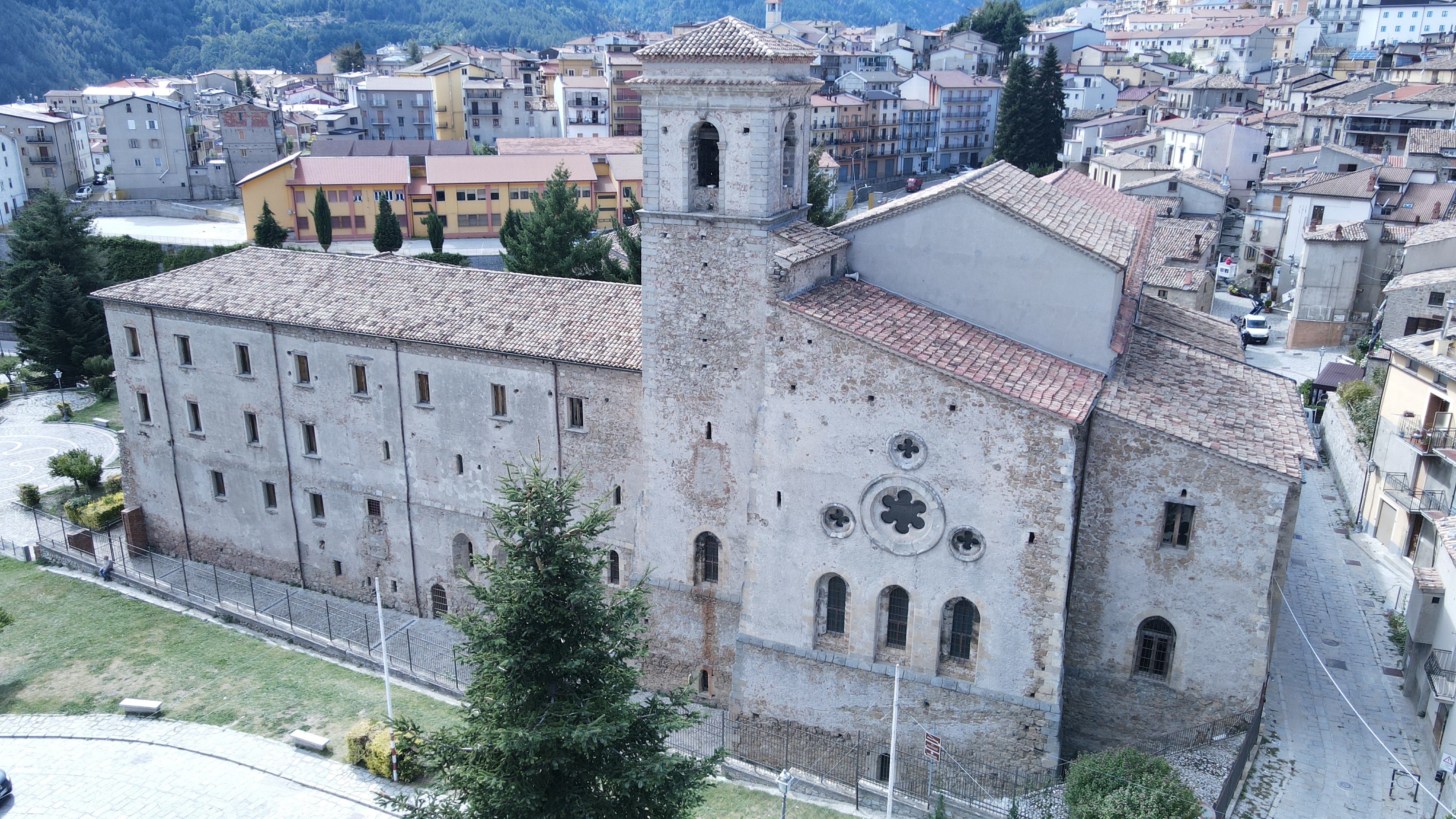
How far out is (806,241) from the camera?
82.0 feet

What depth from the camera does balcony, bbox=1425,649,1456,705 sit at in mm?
23938

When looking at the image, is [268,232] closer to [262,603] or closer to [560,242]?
[560,242]

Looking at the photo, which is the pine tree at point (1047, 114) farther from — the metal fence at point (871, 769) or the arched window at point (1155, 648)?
the metal fence at point (871, 769)

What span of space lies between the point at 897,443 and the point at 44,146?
104 metres

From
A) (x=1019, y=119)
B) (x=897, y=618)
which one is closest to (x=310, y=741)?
(x=897, y=618)

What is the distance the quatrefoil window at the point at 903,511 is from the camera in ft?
77.7

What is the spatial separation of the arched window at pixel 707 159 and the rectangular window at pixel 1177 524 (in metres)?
13.4

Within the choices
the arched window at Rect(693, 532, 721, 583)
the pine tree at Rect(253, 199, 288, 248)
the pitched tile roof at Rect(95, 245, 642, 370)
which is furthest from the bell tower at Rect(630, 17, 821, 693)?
the pine tree at Rect(253, 199, 288, 248)

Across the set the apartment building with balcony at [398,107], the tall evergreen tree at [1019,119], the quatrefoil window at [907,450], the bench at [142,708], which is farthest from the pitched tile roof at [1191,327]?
the apartment building with balcony at [398,107]

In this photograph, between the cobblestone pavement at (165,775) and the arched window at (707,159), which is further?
the arched window at (707,159)

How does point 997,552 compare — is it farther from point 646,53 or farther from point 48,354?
point 48,354

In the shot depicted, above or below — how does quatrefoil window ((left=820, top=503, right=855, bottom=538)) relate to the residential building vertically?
below

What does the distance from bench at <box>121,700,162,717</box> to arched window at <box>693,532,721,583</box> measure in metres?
15.9

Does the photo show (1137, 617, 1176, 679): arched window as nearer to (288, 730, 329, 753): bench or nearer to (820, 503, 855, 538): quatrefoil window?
(820, 503, 855, 538): quatrefoil window
